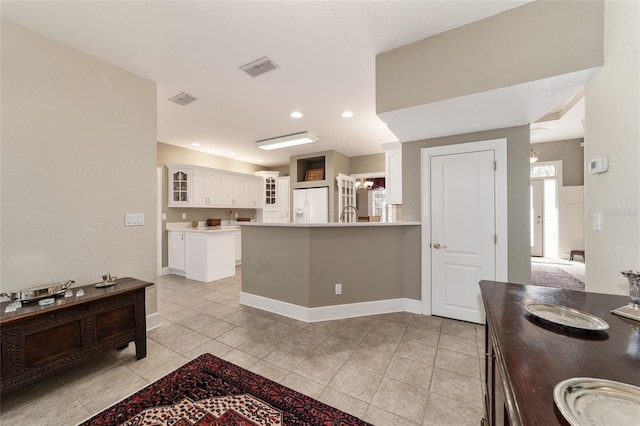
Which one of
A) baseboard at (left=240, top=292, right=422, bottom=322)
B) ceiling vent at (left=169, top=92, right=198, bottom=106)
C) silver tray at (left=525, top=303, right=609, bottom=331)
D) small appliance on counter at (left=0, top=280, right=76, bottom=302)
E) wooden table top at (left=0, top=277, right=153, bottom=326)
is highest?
ceiling vent at (left=169, top=92, right=198, bottom=106)

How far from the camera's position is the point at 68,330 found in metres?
1.81

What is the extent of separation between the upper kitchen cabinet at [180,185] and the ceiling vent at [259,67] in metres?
3.37

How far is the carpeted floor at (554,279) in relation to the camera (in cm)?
394

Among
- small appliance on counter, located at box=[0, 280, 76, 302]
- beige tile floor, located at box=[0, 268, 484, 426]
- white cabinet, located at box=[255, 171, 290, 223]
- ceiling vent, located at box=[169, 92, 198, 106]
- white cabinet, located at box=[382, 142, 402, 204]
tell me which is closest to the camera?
beige tile floor, located at box=[0, 268, 484, 426]

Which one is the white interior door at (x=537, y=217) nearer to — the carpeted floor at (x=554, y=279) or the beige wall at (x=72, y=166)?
the carpeted floor at (x=554, y=279)

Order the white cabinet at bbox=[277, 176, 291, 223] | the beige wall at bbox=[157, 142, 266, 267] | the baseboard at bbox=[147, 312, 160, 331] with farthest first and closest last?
the white cabinet at bbox=[277, 176, 291, 223]
the beige wall at bbox=[157, 142, 266, 267]
the baseboard at bbox=[147, 312, 160, 331]

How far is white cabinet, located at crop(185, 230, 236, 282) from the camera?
4.64m

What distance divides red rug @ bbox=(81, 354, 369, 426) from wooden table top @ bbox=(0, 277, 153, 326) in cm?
77

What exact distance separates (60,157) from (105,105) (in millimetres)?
651

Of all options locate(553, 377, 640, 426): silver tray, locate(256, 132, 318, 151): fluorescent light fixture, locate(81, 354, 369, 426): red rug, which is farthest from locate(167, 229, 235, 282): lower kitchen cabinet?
locate(553, 377, 640, 426): silver tray

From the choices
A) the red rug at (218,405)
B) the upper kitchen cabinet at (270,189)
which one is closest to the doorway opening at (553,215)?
the red rug at (218,405)

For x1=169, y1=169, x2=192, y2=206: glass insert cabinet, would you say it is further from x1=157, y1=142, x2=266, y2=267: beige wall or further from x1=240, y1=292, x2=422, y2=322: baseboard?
x1=240, y1=292, x2=422, y2=322: baseboard

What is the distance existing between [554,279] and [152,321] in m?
6.06

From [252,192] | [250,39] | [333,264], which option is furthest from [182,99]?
[252,192]
